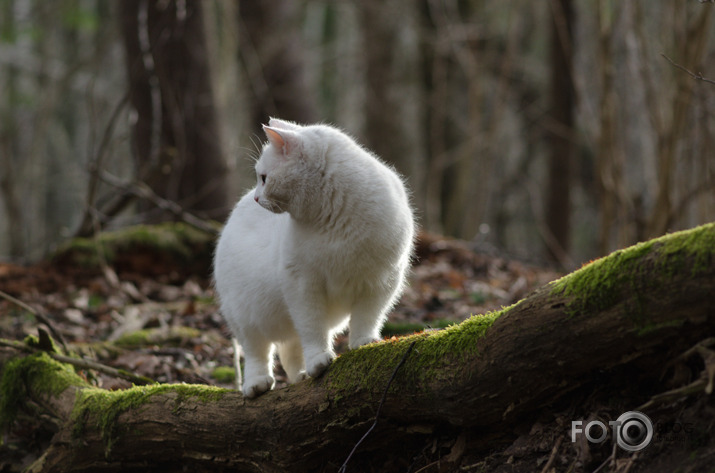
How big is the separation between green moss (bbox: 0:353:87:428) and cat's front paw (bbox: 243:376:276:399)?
139 centimetres

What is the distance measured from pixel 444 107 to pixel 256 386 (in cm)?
1084

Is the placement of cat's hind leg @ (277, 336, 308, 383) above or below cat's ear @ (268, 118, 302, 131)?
below

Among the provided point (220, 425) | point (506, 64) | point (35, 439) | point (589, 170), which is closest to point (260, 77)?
point (506, 64)

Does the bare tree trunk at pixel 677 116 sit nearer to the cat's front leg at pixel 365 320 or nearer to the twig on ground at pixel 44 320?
the cat's front leg at pixel 365 320

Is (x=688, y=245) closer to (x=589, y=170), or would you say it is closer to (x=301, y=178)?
(x=301, y=178)

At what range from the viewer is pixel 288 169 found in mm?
3205

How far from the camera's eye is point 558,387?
7.89 feet

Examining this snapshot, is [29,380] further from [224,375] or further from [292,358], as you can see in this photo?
[292,358]

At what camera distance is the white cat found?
10.0ft

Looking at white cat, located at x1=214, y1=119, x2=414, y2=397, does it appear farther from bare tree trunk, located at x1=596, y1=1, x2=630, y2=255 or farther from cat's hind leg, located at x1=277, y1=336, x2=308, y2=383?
bare tree trunk, located at x1=596, y1=1, x2=630, y2=255

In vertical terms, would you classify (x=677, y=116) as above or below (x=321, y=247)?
above

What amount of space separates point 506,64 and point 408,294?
5.21m

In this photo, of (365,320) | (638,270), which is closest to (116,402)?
(365,320)

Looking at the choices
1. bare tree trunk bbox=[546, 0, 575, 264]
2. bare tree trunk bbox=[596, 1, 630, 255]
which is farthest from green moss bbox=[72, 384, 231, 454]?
bare tree trunk bbox=[546, 0, 575, 264]
